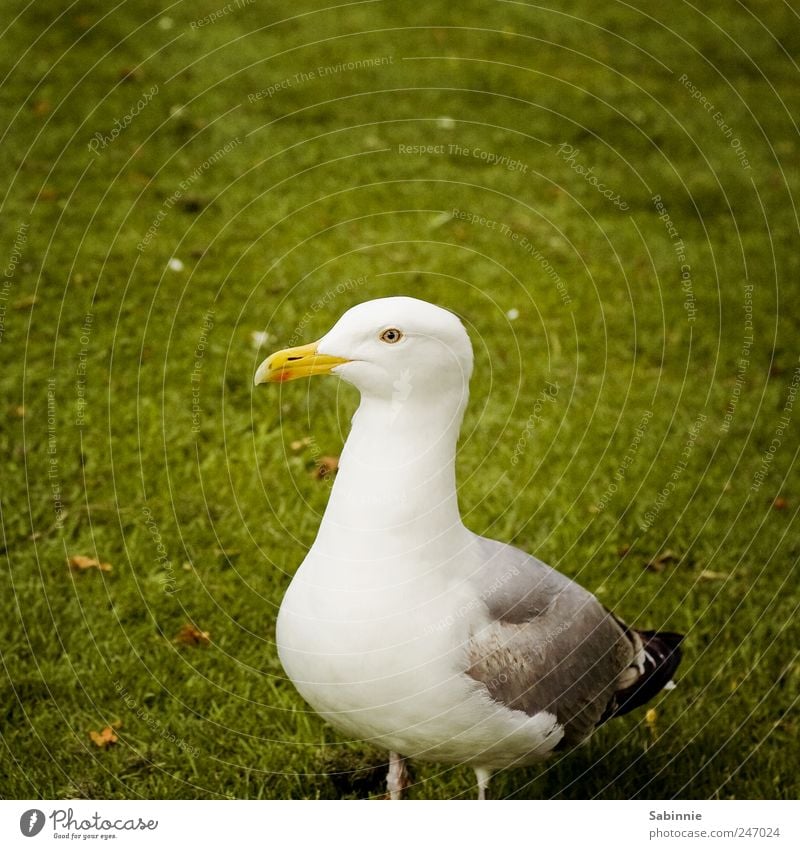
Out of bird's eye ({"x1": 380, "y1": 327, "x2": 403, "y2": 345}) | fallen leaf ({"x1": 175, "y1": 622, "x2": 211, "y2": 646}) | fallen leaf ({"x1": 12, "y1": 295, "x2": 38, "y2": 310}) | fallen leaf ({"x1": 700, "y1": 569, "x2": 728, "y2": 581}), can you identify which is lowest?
fallen leaf ({"x1": 175, "y1": 622, "x2": 211, "y2": 646})

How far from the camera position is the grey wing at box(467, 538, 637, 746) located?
8.64 feet

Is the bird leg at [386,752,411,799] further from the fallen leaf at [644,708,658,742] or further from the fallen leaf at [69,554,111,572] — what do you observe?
the fallen leaf at [69,554,111,572]

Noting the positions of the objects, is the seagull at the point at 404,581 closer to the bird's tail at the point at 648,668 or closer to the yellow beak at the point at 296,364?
the yellow beak at the point at 296,364

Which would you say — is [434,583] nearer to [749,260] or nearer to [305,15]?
[749,260]

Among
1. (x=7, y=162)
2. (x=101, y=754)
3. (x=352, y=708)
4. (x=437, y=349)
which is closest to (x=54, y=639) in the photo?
(x=101, y=754)

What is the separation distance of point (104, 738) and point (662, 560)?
7.53 ft

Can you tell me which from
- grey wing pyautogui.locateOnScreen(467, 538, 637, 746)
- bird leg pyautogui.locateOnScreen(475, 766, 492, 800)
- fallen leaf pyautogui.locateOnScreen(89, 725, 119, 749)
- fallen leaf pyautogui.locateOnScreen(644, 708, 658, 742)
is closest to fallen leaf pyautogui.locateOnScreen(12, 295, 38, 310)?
fallen leaf pyautogui.locateOnScreen(89, 725, 119, 749)

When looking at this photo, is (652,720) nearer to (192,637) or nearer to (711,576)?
(711,576)

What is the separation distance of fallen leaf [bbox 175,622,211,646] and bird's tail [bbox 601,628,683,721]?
1.45 m

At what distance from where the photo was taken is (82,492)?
4.20 m

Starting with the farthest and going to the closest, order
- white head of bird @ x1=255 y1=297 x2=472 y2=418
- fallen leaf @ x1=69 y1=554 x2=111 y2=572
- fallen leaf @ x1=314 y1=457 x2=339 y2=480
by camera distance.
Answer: fallen leaf @ x1=314 y1=457 x2=339 y2=480 < fallen leaf @ x1=69 y1=554 x2=111 y2=572 < white head of bird @ x1=255 y1=297 x2=472 y2=418

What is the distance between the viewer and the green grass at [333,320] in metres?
3.45
